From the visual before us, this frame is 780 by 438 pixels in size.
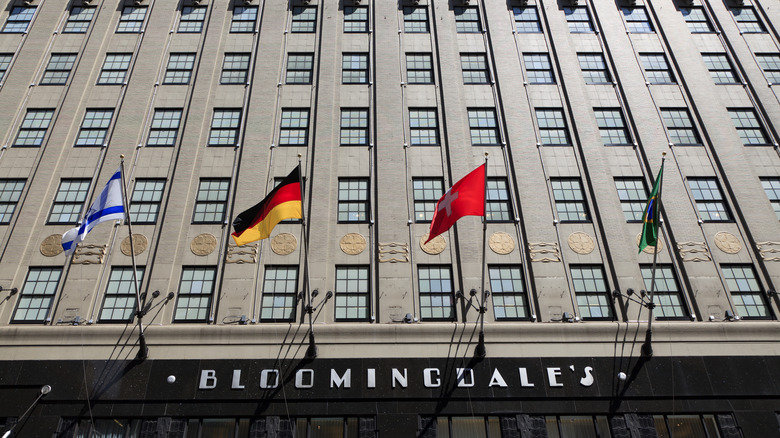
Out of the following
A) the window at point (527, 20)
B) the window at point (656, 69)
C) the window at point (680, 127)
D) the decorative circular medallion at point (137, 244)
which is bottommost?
the decorative circular medallion at point (137, 244)

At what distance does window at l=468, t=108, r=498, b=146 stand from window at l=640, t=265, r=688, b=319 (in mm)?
9409

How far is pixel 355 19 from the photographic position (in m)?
33.3

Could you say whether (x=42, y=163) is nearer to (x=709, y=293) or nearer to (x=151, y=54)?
(x=151, y=54)

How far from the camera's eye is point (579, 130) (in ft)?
92.7

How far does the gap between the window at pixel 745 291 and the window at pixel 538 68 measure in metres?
13.1

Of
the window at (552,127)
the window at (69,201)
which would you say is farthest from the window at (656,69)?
the window at (69,201)

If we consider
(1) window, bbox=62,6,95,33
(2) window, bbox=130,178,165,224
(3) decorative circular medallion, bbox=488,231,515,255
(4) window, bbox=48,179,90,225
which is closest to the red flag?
(3) decorative circular medallion, bbox=488,231,515,255

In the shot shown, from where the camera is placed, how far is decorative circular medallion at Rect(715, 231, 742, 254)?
24609 mm

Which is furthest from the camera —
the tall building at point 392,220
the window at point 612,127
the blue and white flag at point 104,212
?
the window at point 612,127

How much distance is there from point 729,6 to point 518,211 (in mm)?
21079

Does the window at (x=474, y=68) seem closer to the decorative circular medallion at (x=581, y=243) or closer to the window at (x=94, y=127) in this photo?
the decorative circular medallion at (x=581, y=243)

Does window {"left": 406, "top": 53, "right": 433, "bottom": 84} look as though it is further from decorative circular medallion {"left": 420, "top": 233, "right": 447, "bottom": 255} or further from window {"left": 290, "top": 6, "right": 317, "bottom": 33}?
decorative circular medallion {"left": 420, "top": 233, "right": 447, "bottom": 255}

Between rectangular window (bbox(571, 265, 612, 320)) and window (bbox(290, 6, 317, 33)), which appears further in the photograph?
window (bbox(290, 6, 317, 33))

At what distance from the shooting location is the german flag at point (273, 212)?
20344mm
